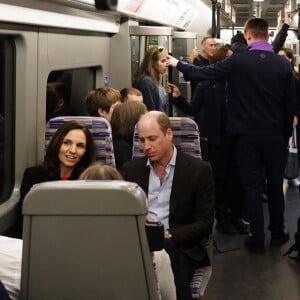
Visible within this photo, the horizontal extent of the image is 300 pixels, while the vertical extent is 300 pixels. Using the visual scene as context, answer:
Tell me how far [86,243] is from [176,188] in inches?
47.8

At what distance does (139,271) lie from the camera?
1868 mm

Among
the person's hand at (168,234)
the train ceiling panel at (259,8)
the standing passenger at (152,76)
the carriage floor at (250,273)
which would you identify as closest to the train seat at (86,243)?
the person's hand at (168,234)

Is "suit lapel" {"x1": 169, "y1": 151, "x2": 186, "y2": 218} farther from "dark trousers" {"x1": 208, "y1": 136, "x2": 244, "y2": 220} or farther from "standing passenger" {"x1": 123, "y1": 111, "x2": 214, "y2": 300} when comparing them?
"dark trousers" {"x1": 208, "y1": 136, "x2": 244, "y2": 220}

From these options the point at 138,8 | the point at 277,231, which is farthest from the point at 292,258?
the point at 138,8

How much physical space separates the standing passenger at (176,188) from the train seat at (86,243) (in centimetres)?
97

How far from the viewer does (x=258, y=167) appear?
4.60 metres

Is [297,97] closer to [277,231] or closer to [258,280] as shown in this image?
[277,231]

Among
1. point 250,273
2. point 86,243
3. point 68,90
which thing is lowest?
point 250,273

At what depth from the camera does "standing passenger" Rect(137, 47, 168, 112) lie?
5.44m

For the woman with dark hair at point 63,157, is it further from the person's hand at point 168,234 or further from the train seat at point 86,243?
the train seat at point 86,243

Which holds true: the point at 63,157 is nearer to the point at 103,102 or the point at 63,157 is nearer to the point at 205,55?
the point at 103,102

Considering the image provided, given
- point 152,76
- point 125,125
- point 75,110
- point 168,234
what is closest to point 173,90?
point 152,76

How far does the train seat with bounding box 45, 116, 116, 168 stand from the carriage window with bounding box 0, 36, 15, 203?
0.69ft

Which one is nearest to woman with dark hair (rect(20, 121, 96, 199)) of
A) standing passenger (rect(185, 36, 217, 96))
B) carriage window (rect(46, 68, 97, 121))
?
carriage window (rect(46, 68, 97, 121))
